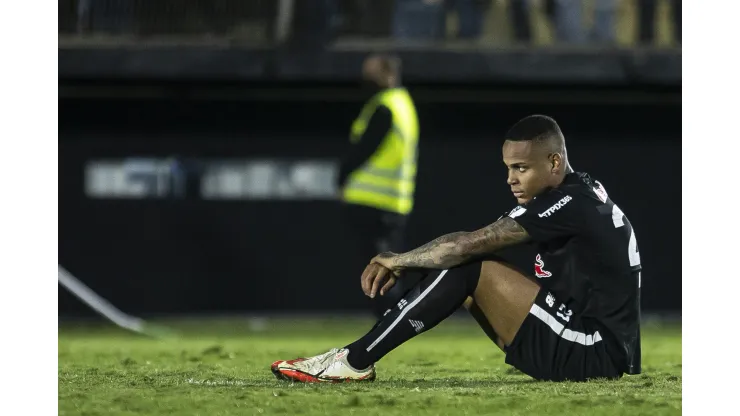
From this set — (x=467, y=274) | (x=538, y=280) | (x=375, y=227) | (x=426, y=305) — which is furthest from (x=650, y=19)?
(x=426, y=305)

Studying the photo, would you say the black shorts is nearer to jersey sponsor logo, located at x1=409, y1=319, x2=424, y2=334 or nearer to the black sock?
the black sock

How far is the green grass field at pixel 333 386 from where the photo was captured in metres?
4.85

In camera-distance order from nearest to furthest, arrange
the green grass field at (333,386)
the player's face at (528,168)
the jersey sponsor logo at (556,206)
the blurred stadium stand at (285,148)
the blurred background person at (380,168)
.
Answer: the green grass field at (333,386) < the jersey sponsor logo at (556,206) < the player's face at (528,168) < the blurred background person at (380,168) < the blurred stadium stand at (285,148)

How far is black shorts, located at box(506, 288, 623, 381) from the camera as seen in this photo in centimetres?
540

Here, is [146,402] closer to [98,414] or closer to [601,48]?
[98,414]

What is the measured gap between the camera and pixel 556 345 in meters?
5.43

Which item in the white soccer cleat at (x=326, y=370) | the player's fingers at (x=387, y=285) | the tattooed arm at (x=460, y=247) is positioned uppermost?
the tattooed arm at (x=460, y=247)

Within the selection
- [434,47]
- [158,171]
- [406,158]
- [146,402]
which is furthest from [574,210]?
[158,171]

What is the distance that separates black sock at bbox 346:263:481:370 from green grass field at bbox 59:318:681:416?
0.72ft

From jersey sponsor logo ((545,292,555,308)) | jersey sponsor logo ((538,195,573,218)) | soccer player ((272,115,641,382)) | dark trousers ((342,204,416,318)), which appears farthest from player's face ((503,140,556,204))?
dark trousers ((342,204,416,318))

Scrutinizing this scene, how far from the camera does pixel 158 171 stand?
14.3 m

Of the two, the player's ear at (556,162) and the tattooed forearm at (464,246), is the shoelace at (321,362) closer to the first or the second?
the tattooed forearm at (464,246)

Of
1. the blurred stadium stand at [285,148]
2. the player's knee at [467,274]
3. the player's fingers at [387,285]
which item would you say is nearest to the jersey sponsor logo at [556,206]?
the player's knee at [467,274]

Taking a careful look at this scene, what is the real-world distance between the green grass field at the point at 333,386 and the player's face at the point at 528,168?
2.71 ft
